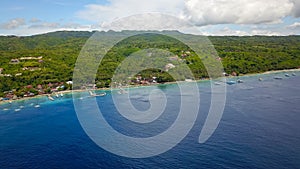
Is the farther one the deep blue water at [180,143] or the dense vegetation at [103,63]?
the dense vegetation at [103,63]

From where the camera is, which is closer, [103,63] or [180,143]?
[180,143]

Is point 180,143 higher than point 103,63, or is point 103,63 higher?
point 103,63

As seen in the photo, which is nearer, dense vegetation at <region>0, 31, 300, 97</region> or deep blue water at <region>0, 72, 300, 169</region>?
deep blue water at <region>0, 72, 300, 169</region>

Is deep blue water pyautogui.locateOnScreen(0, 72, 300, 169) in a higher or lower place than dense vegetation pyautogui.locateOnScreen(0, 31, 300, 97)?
lower

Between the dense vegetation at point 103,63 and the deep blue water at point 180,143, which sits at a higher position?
the dense vegetation at point 103,63

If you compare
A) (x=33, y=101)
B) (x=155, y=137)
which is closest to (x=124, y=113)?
(x=155, y=137)

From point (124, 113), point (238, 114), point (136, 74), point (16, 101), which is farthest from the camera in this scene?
point (136, 74)

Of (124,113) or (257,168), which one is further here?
(124,113)

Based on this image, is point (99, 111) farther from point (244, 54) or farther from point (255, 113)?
point (244, 54)
